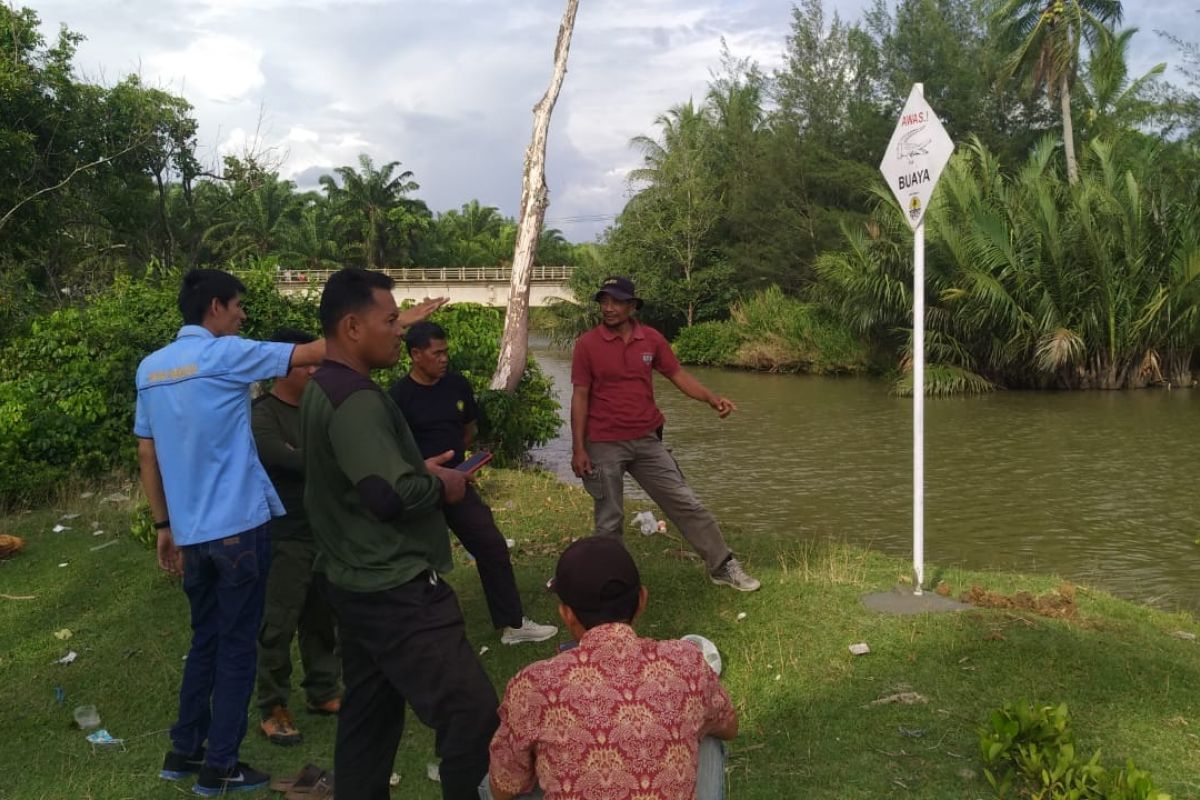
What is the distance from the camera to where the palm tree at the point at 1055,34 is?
27.8 metres

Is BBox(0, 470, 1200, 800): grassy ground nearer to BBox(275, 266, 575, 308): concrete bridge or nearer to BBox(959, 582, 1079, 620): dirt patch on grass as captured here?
BBox(959, 582, 1079, 620): dirt patch on grass

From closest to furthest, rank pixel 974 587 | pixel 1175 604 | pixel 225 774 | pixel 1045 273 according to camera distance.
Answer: pixel 225 774 < pixel 974 587 < pixel 1175 604 < pixel 1045 273

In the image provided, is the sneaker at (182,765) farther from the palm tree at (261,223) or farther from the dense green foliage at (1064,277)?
the palm tree at (261,223)

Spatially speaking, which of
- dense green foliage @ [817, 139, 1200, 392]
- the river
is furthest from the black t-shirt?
dense green foliage @ [817, 139, 1200, 392]

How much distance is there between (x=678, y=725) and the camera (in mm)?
2107

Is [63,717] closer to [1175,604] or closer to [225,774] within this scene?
[225,774]

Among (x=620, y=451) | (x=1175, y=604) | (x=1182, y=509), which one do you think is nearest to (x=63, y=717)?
(x=620, y=451)

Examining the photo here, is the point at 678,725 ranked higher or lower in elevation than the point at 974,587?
higher

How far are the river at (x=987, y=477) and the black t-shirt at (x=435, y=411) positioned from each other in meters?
3.38

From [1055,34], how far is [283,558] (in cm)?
3066

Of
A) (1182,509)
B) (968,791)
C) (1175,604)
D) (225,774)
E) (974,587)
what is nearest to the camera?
(968,791)

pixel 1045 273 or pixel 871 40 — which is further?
pixel 871 40

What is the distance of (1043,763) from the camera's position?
135 inches

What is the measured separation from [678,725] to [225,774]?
2459mm
